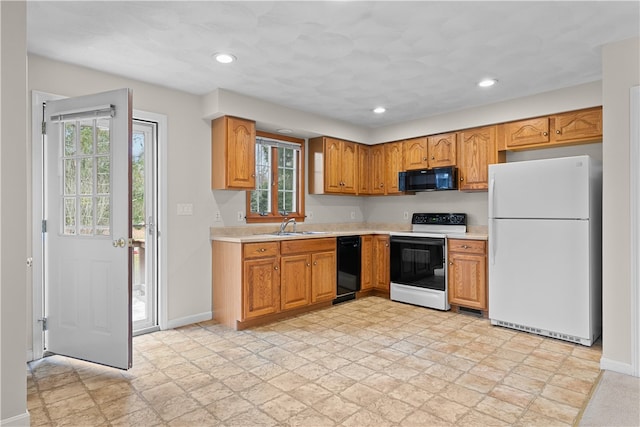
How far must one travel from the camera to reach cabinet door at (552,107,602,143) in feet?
11.7

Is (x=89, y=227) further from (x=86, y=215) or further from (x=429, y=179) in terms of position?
(x=429, y=179)

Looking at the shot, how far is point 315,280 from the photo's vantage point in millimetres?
4355

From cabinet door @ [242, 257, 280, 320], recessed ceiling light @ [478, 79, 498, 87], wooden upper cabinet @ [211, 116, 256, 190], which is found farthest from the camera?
wooden upper cabinet @ [211, 116, 256, 190]

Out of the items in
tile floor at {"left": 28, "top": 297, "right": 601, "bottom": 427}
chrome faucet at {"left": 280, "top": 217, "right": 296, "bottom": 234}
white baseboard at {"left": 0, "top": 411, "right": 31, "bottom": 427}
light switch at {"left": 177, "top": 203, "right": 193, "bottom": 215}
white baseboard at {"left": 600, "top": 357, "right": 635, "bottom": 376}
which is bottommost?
tile floor at {"left": 28, "top": 297, "right": 601, "bottom": 427}

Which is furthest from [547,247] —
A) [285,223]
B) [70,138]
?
[70,138]

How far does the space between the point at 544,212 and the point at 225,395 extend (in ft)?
10.2

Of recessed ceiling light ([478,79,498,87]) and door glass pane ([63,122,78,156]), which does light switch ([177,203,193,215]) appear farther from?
recessed ceiling light ([478,79,498,87])

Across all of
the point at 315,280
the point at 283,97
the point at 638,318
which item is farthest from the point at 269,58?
the point at 638,318

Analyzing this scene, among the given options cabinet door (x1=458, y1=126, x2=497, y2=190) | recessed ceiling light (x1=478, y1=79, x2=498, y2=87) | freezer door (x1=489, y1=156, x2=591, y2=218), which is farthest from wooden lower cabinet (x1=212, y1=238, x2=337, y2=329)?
recessed ceiling light (x1=478, y1=79, x2=498, y2=87)

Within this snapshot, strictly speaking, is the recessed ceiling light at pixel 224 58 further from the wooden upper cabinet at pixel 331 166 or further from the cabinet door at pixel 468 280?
the cabinet door at pixel 468 280

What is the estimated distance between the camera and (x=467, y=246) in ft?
13.7

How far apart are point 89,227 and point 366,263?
3.36 metres

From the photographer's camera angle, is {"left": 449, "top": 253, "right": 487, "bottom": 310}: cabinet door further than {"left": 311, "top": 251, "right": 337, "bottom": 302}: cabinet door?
No

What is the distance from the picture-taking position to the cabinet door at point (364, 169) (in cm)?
548
